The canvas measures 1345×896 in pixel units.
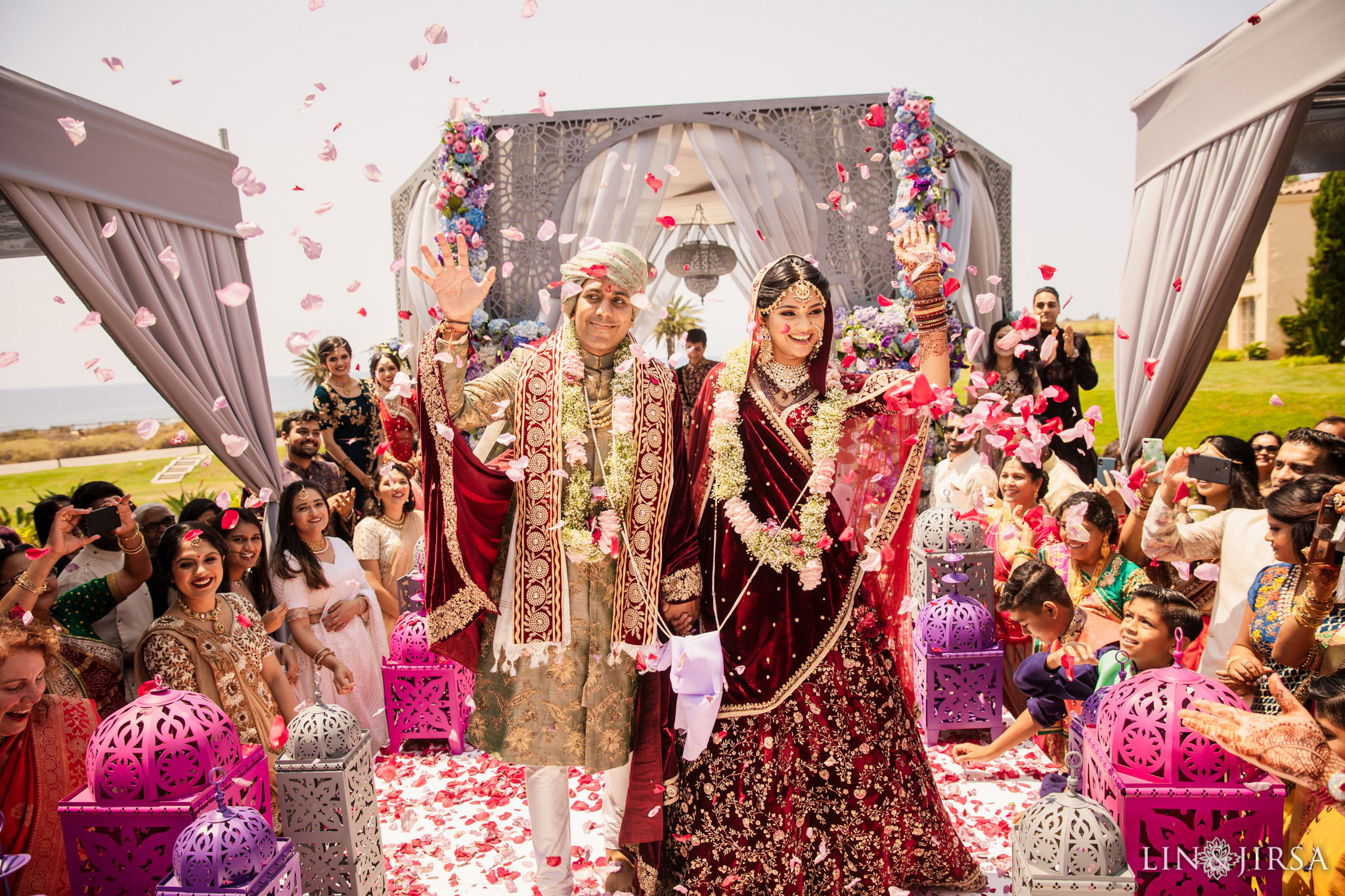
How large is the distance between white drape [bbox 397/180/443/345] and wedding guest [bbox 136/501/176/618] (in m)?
4.64

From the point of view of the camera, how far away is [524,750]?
2.58m

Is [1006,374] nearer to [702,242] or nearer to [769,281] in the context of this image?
[702,242]

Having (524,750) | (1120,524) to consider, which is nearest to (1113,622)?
(1120,524)

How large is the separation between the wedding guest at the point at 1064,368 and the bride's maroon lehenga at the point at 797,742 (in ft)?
13.4

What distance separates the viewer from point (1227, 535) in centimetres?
311

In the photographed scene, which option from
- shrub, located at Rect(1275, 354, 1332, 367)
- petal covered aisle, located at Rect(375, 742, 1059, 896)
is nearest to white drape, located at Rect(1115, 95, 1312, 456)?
petal covered aisle, located at Rect(375, 742, 1059, 896)

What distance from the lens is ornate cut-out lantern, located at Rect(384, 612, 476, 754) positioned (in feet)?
12.3

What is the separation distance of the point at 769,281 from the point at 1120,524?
87.4 inches

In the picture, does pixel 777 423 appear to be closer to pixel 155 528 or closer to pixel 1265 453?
pixel 155 528

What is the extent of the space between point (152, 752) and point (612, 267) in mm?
1757

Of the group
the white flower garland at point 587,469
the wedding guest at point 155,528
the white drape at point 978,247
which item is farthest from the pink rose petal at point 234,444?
the white drape at point 978,247

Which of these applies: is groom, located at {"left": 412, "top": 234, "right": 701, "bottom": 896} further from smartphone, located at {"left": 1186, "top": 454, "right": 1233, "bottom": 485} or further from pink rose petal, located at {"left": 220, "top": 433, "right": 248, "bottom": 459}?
smartphone, located at {"left": 1186, "top": 454, "right": 1233, "bottom": 485}

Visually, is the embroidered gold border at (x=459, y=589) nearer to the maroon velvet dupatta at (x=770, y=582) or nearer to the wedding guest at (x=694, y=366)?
the maroon velvet dupatta at (x=770, y=582)

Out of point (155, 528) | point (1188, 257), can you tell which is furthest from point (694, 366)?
point (155, 528)
